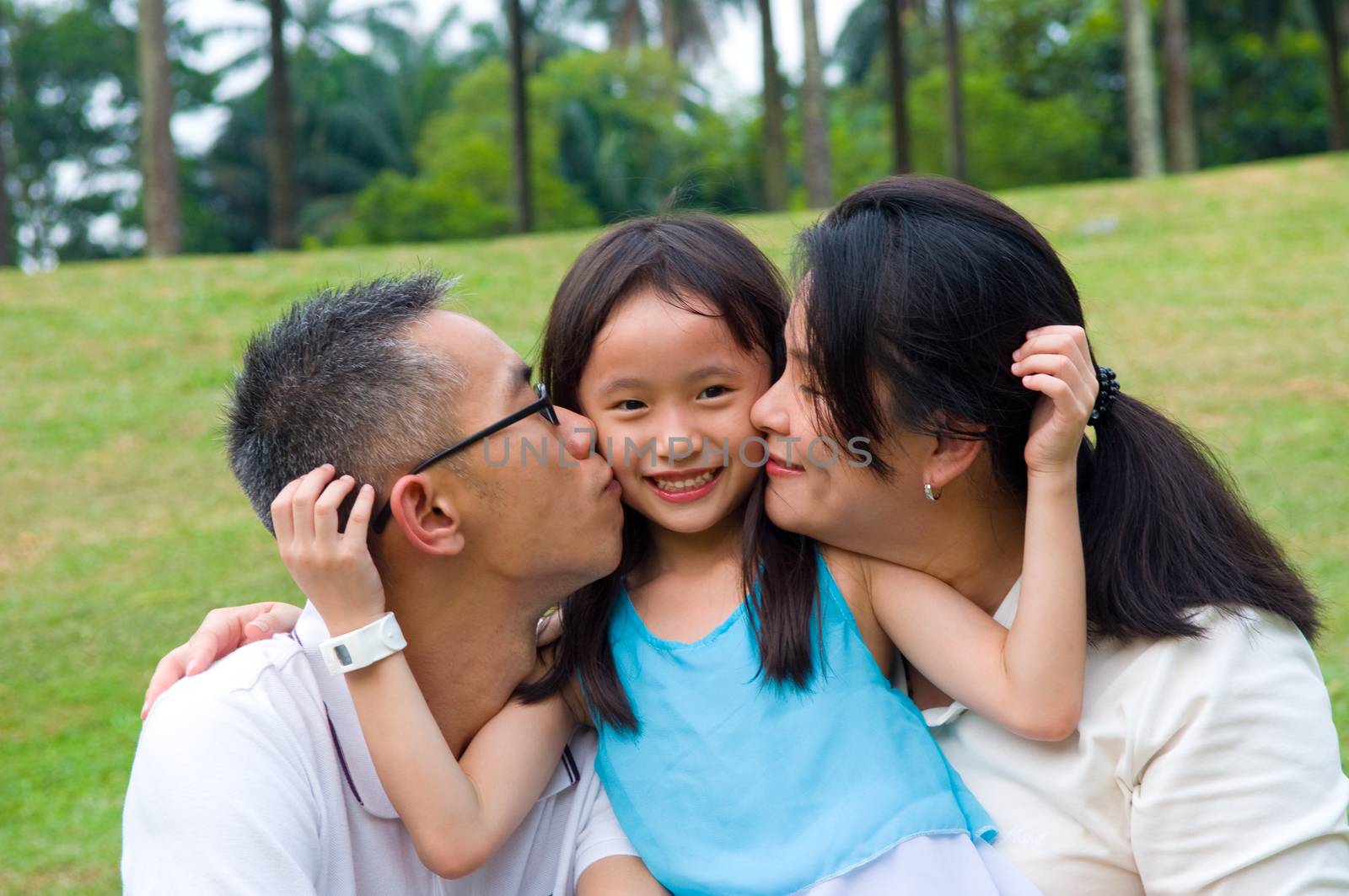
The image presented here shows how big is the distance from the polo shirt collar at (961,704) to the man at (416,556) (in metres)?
0.65

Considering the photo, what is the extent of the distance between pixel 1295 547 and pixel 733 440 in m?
6.37

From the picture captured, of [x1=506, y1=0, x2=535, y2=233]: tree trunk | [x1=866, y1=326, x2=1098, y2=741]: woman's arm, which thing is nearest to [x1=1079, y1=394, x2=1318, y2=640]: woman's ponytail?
[x1=866, y1=326, x2=1098, y2=741]: woman's arm

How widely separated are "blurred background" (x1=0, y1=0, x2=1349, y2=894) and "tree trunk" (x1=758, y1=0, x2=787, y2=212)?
68mm

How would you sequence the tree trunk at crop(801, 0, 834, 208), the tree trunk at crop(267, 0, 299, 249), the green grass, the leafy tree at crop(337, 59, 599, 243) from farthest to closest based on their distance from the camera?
the leafy tree at crop(337, 59, 599, 243) → the tree trunk at crop(801, 0, 834, 208) → the tree trunk at crop(267, 0, 299, 249) → the green grass

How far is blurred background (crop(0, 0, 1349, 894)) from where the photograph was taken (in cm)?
852

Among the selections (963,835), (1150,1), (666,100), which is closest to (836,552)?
(963,835)

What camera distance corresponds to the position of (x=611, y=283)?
2.83 m

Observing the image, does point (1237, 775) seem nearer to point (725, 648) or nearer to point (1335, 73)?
point (725, 648)

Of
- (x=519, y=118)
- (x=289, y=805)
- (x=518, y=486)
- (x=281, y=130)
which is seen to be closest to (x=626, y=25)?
(x=519, y=118)

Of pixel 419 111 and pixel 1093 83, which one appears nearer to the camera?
pixel 1093 83

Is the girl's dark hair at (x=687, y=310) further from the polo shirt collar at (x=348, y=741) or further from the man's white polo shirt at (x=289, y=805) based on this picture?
the polo shirt collar at (x=348, y=741)

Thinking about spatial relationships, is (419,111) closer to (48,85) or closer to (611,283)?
(48,85)

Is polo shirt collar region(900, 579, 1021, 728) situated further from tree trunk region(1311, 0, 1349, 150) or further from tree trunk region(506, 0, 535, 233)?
tree trunk region(1311, 0, 1349, 150)

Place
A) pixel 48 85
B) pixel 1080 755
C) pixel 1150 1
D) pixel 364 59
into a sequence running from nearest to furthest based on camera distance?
pixel 1080 755 < pixel 1150 1 < pixel 48 85 < pixel 364 59
